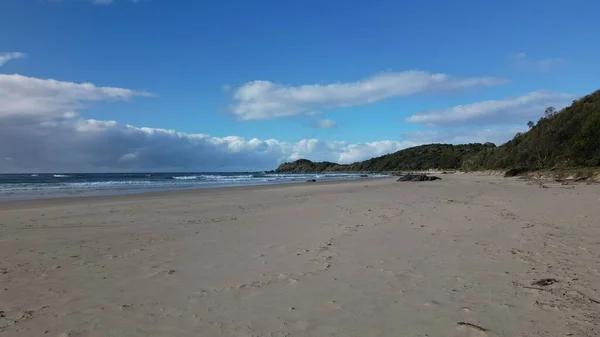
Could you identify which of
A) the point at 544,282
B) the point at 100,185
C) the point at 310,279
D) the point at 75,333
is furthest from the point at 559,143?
the point at 100,185

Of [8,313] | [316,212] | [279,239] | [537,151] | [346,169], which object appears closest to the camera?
[8,313]

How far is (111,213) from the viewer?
14.2m

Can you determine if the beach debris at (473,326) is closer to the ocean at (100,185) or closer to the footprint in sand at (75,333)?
the footprint in sand at (75,333)

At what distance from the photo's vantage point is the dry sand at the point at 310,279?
3951 mm

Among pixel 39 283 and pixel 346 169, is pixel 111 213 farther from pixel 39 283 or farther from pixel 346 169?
pixel 346 169

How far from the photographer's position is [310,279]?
5500 mm

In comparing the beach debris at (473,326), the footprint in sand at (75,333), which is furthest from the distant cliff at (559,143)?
the footprint in sand at (75,333)

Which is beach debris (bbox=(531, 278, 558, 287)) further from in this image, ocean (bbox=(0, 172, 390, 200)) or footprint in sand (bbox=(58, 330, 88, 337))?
ocean (bbox=(0, 172, 390, 200))

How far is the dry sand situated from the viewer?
3.95 m

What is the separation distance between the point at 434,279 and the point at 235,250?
3991 millimetres

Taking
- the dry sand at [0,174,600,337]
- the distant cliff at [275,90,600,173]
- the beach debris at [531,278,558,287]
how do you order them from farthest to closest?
the distant cliff at [275,90,600,173]
the beach debris at [531,278,558,287]
the dry sand at [0,174,600,337]

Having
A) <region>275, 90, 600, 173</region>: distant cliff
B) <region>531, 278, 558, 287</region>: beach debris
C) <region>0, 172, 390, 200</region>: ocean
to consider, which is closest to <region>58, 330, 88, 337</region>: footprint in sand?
<region>531, 278, 558, 287</region>: beach debris

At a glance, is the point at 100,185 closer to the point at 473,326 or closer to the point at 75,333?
the point at 75,333

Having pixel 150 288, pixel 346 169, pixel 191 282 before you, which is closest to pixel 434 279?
pixel 191 282
